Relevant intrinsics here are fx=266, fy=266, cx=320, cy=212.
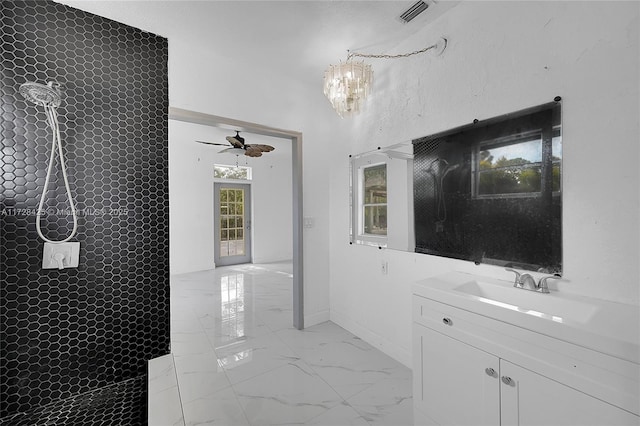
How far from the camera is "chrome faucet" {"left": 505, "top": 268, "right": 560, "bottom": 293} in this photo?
1.40 meters

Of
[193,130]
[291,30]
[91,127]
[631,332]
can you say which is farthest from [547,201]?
[193,130]

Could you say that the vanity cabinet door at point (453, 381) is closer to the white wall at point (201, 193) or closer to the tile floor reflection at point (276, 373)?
the tile floor reflection at point (276, 373)

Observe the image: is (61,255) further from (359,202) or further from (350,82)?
(359,202)

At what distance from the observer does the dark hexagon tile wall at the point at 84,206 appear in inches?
52.4

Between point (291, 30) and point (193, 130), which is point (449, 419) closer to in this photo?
point (291, 30)

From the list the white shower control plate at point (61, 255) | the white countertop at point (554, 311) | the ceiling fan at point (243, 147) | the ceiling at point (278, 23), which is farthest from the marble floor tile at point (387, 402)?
the ceiling fan at point (243, 147)

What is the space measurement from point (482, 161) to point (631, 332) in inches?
42.5

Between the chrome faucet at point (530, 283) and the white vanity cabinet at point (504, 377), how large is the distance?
40 cm

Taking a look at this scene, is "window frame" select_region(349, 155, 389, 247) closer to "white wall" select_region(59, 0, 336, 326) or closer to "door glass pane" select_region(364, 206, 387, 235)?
"door glass pane" select_region(364, 206, 387, 235)

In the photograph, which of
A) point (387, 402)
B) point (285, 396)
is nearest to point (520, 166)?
point (387, 402)

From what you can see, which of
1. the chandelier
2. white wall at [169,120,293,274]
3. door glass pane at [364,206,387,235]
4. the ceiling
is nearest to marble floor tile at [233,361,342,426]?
door glass pane at [364,206,387,235]

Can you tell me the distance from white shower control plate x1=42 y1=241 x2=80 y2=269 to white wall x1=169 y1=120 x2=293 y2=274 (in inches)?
145

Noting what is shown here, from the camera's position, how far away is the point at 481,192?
173 centimetres

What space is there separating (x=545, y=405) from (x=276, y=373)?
1.74 metres
